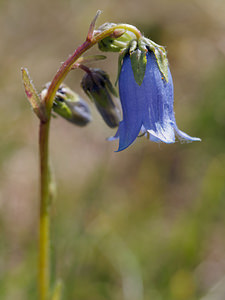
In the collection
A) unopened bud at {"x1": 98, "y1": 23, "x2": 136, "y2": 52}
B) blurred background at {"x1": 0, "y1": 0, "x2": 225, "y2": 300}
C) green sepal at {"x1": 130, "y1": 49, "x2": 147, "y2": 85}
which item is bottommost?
blurred background at {"x1": 0, "y1": 0, "x2": 225, "y2": 300}

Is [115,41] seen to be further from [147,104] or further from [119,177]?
[119,177]

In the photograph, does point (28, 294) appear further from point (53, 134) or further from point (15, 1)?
point (15, 1)

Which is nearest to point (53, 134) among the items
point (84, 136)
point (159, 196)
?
point (84, 136)

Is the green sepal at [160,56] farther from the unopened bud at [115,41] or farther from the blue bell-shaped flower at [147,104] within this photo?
the unopened bud at [115,41]

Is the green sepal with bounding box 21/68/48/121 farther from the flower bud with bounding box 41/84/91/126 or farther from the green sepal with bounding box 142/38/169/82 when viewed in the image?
the green sepal with bounding box 142/38/169/82

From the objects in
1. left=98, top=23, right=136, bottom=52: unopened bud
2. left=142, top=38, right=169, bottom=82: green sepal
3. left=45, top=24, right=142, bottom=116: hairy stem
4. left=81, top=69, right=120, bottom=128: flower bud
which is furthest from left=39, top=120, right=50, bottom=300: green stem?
left=142, top=38, right=169, bottom=82: green sepal
